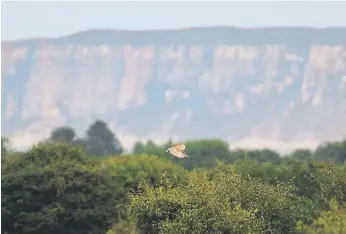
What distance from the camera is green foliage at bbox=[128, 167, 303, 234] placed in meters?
35.5

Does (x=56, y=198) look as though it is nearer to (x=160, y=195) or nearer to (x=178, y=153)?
(x=178, y=153)

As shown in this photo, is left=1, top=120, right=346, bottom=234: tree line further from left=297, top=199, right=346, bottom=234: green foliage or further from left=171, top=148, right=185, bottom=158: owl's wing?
left=171, top=148, right=185, bottom=158: owl's wing

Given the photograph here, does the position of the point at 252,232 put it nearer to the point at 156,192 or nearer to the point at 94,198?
the point at 156,192

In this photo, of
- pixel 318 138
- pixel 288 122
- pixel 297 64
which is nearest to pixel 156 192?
pixel 318 138

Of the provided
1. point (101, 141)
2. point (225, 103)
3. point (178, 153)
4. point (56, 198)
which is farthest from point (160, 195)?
point (225, 103)

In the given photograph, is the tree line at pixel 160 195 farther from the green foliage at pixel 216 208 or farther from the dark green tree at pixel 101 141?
the dark green tree at pixel 101 141

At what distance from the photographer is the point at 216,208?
118 ft

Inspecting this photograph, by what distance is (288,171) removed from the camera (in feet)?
182

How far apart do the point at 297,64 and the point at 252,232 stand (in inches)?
6226

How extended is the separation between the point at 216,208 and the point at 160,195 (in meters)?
1.57

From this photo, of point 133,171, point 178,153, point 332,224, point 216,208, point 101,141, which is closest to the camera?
point 332,224

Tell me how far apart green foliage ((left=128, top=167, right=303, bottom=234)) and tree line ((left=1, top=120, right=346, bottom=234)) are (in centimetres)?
2

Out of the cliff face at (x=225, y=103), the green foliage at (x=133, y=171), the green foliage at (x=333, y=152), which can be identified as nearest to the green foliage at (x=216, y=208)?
the green foliage at (x=133, y=171)

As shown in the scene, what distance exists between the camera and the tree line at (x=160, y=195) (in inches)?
1412
